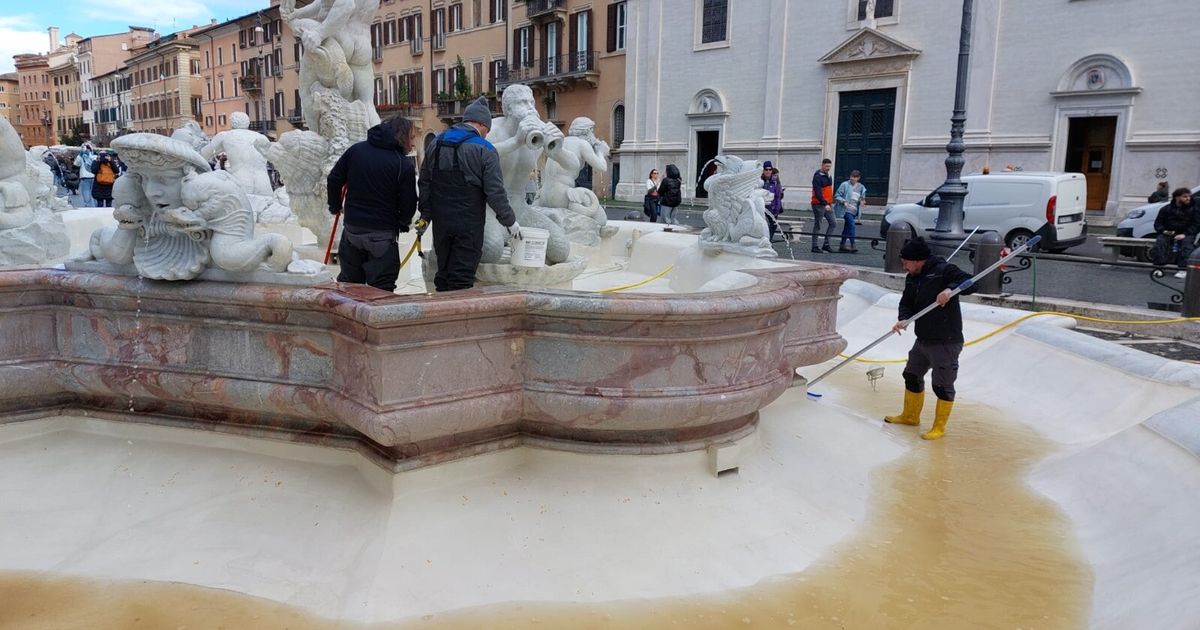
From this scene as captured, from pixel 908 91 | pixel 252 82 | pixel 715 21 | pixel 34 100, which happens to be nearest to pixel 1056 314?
pixel 908 91

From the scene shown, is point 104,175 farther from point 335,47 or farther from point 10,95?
point 10,95

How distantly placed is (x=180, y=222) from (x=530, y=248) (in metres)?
1.92

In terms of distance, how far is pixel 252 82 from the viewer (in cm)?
5484

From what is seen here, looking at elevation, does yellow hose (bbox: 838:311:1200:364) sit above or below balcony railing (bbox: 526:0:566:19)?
below

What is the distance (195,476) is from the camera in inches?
147

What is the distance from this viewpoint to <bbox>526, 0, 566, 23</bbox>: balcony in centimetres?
3384

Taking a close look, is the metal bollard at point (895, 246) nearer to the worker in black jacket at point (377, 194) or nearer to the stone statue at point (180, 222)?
the worker in black jacket at point (377, 194)

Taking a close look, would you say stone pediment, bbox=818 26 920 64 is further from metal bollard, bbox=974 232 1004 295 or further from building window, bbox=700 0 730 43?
metal bollard, bbox=974 232 1004 295

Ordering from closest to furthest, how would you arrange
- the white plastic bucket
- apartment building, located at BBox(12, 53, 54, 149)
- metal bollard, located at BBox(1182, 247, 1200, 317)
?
the white plastic bucket, metal bollard, located at BBox(1182, 247, 1200, 317), apartment building, located at BBox(12, 53, 54, 149)

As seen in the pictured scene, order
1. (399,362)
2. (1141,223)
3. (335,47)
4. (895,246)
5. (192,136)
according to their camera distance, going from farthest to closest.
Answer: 1. (1141,223)
2. (192,136)
3. (895,246)
4. (335,47)
5. (399,362)

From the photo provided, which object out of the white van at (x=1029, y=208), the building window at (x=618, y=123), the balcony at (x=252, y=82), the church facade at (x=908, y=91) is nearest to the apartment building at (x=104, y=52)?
the balcony at (x=252, y=82)

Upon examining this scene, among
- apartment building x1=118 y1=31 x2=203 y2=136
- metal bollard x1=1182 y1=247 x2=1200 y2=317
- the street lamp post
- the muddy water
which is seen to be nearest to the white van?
the street lamp post

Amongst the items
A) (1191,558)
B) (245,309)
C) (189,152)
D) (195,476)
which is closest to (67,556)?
(195,476)

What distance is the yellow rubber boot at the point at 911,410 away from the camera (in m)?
5.35
